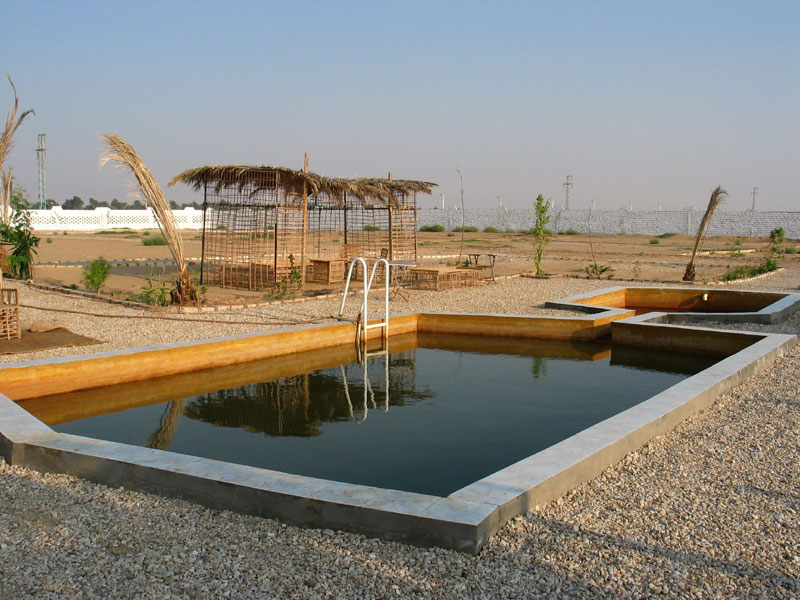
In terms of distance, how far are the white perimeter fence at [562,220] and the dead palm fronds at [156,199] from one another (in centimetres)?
2881

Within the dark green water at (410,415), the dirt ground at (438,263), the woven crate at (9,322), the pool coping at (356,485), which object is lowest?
the dark green water at (410,415)

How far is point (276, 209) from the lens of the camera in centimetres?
1422

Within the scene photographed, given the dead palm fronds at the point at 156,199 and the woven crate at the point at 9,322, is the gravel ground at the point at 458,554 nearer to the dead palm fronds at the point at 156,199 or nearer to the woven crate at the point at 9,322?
the woven crate at the point at 9,322

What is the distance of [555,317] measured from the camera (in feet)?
32.3

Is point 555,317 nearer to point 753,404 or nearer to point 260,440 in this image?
point 753,404

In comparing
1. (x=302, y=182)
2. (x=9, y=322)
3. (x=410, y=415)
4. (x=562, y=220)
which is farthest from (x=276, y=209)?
(x=562, y=220)

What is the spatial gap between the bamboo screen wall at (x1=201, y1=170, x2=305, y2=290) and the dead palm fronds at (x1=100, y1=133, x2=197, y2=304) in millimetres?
2880

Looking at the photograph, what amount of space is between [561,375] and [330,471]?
12.7 feet

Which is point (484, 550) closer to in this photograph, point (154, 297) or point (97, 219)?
point (154, 297)

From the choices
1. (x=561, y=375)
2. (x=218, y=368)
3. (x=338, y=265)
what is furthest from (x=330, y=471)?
(x=338, y=265)

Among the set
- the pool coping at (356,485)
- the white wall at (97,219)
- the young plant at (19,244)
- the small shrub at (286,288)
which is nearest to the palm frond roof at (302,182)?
the small shrub at (286,288)

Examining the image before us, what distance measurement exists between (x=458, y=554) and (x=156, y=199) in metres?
9.41

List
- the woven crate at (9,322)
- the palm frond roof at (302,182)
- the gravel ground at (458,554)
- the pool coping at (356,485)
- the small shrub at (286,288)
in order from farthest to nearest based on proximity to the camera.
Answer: the palm frond roof at (302,182) < the small shrub at (286,288) < the woven crate at (9,322) < the pool coping at (356,485) < the gravel ground at (458,554)

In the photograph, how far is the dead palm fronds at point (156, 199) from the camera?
1068 centimetres
